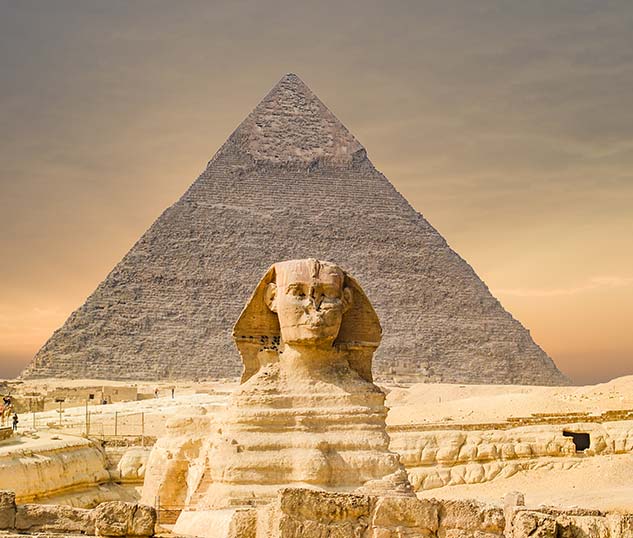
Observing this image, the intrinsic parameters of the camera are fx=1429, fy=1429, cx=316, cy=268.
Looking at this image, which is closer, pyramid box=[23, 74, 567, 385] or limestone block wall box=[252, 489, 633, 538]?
limestone block wall box=[252, 489, 633, 538]

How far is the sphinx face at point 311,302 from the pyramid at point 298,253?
12957 centimetres

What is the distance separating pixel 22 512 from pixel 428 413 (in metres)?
18.0

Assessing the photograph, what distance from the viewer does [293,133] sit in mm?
145375

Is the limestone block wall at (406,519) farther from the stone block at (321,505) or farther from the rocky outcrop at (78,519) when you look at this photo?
the rocky outcrop at (78,519)

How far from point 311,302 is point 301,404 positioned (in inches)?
19.2

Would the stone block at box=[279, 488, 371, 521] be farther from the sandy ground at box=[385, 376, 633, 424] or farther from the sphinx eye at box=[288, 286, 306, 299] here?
the sandy ground at box=[385, 376, 633, 424]

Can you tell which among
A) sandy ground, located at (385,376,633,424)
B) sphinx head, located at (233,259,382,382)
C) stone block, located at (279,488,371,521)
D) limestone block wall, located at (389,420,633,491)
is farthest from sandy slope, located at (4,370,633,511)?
stone block, located at (279,488,371,521)

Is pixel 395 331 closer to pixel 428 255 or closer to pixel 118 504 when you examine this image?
pixel 428 255

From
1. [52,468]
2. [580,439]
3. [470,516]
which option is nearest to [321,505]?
[470,516]

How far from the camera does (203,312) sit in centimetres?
14088

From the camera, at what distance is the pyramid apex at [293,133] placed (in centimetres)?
14475

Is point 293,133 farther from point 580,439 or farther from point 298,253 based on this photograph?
point 580,439

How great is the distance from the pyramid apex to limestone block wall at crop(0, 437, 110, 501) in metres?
135

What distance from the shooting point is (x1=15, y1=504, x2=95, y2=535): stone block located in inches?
131
